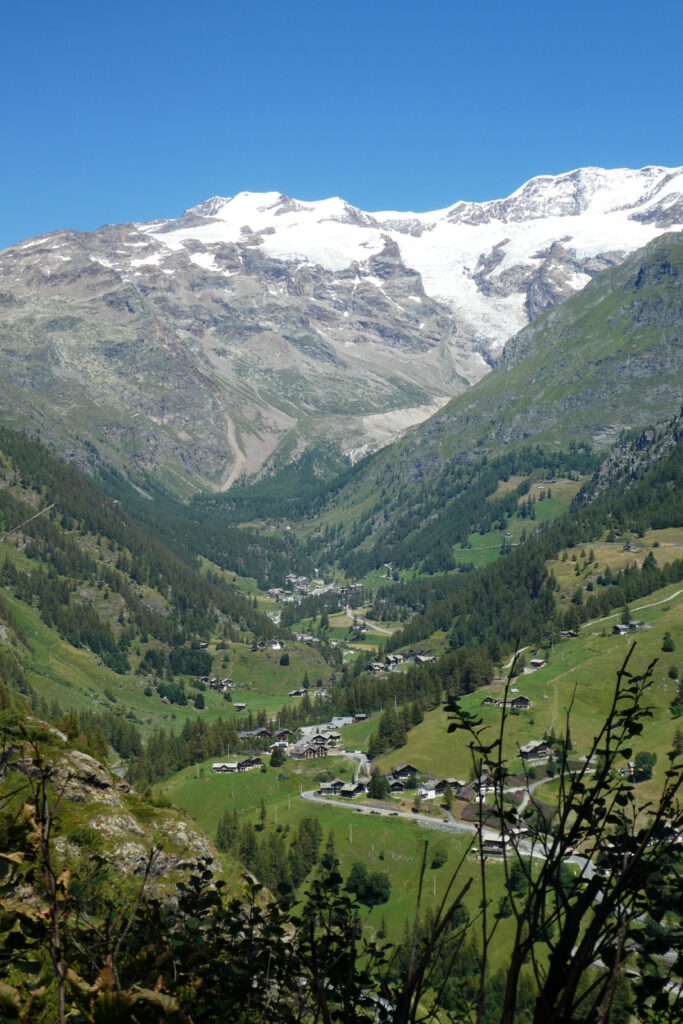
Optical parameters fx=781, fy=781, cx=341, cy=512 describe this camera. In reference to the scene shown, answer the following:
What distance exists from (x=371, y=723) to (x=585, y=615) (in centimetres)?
6377

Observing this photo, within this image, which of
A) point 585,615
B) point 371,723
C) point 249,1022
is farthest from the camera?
point 585,615

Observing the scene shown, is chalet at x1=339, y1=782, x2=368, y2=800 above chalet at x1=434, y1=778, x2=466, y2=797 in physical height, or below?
above

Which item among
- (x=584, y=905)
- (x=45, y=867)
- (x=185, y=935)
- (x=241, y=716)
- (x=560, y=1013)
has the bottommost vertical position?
(x=241, y=716)

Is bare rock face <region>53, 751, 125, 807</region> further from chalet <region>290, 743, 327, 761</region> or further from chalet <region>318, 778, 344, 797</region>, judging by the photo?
chalet <region>290, 743, 327, 761</region>

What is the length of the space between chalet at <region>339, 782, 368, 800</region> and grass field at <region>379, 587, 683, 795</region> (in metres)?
9.10

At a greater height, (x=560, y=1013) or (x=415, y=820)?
(x=560, y=1013)

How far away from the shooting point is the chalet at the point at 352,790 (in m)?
119

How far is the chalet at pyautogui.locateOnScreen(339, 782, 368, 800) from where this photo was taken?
392ft

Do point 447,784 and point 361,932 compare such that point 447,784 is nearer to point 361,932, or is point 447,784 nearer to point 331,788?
point 331,788

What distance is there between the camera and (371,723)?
538 ft

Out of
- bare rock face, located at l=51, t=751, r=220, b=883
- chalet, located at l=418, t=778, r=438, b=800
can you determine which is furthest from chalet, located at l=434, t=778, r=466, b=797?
bare rock face, located at l=51, t=751, r=220, b=883

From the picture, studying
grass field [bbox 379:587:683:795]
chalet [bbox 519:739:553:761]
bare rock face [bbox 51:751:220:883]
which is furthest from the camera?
grass field [bbox 379:587:683:795]

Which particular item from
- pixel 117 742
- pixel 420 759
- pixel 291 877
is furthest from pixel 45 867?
pixel 117 742

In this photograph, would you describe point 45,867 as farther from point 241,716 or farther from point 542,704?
point 241,716
